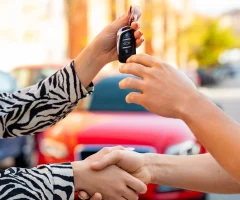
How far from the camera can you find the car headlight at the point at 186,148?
5074 millimetres

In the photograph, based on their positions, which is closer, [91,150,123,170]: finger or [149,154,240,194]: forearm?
[91,150,123,170]: finger

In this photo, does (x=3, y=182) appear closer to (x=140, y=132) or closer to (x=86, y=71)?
(x=86, y=71)

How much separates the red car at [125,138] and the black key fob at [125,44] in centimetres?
312

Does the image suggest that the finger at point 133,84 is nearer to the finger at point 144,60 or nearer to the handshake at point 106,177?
the finger at point 144,60

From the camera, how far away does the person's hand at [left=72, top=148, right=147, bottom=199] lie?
6.04 ft

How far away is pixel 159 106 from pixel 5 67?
666 inches

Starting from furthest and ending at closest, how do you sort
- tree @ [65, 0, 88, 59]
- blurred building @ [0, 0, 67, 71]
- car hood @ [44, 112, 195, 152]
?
tree @ [65, 0, 88, 59] < blurred building @ [0, 0, 67, 71] < car hood @ [44, 112, 195, 152]

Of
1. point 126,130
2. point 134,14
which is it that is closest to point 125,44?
point 134,14

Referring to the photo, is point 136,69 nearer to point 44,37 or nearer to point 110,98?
point 110,98

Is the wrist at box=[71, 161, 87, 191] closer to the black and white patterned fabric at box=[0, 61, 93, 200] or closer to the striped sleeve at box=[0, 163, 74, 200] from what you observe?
the striped sleeve at box=[0, 163, 74, 200]

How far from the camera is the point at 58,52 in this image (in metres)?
22.4

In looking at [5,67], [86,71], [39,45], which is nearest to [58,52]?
[39,45]

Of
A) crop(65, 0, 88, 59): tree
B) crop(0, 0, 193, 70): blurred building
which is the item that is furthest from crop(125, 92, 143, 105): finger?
crop(65, 0, 88, 59): tree

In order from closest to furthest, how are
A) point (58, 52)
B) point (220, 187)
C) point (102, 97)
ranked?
point (220, 187), point (102, 97), point (58, 52)
